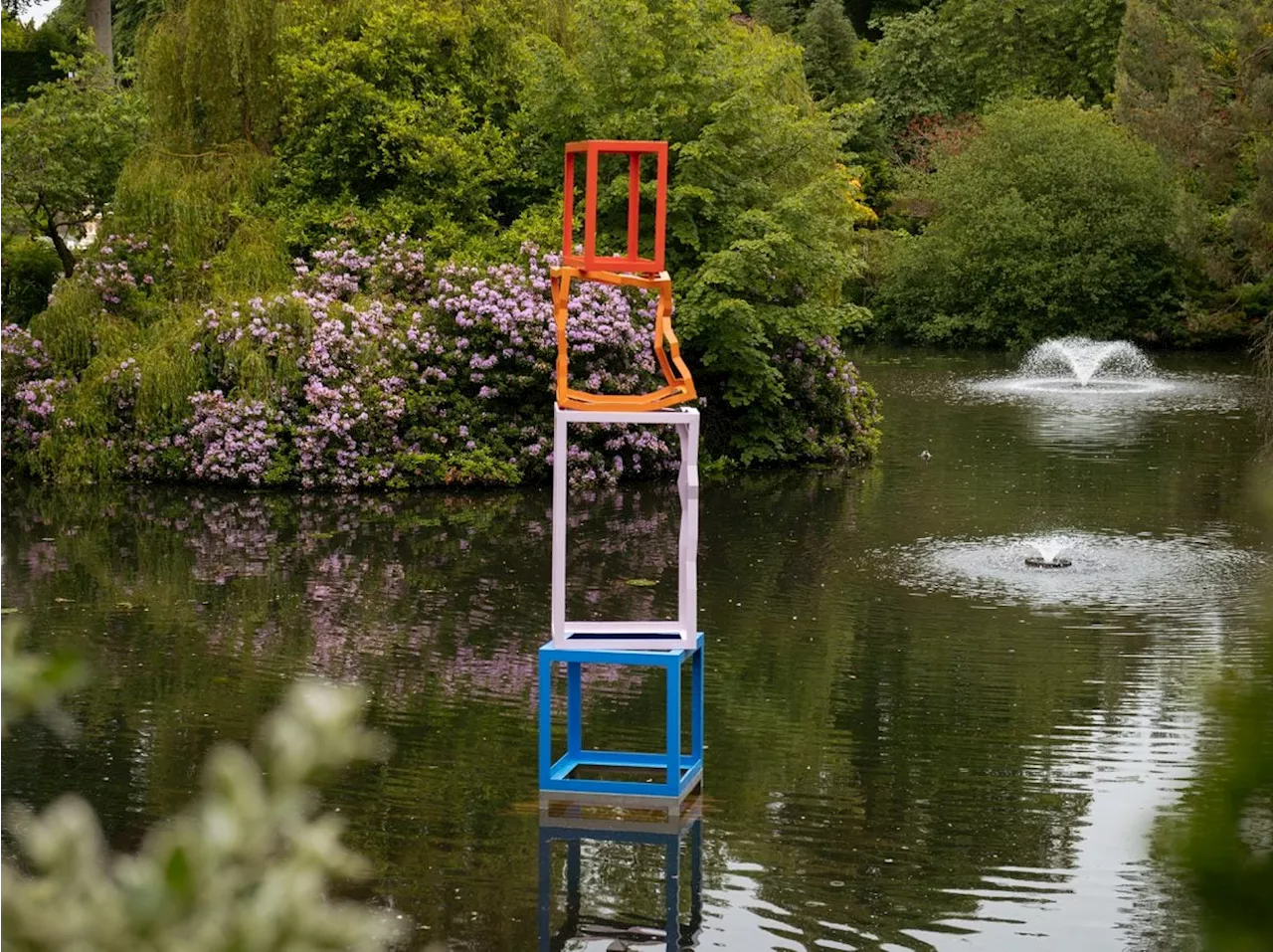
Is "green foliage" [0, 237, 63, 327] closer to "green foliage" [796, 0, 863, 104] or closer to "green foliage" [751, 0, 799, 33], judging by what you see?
"green foliage" [796, 0, 863, 104]

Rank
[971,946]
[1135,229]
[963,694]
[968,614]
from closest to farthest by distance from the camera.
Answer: [971,946]
[963,694]
[968,614]
[1135,229]

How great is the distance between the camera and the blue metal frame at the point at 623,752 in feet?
27.3

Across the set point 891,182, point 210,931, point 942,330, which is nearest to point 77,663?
point 210,931

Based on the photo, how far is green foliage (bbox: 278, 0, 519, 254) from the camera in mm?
21281

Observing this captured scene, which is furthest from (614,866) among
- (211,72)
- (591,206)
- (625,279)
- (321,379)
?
(211,72)

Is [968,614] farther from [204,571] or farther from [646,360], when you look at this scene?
[646,360]

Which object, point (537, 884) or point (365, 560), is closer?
point (537, 884)

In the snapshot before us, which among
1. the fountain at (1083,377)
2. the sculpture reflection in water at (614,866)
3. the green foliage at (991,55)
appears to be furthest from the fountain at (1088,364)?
the sculpture reflection in water at (614,866)

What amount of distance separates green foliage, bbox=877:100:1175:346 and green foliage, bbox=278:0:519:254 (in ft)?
66.6

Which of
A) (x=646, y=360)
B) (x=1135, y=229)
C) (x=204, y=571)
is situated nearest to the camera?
(x=204, y=571)

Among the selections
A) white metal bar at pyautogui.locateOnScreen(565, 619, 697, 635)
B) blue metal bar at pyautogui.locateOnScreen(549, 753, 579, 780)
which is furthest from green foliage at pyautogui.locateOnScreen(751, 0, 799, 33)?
white metal bar at pyautogui.locateOnScreen(565, 619, 697, 635)

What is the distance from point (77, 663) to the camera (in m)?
1.24

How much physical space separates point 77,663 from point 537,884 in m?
6.57

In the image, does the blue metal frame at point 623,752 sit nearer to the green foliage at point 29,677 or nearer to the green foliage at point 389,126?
the green foliage at point 29,677
